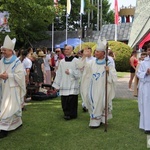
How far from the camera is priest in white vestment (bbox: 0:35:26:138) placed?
20.3ft

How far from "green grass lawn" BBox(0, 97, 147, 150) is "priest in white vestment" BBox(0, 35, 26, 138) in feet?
1.06

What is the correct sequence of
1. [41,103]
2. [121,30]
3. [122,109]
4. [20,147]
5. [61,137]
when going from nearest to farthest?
[20,147]
[61,137]
[122,109]
[41,103]
[121,30]

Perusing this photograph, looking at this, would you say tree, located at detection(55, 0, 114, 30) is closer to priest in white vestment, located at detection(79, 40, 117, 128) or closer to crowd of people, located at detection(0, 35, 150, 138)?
crowd of people, located at detection(0, 35, 150, 138)

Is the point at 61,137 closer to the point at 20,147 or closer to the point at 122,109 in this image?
the point at 20,147

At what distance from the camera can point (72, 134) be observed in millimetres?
6398

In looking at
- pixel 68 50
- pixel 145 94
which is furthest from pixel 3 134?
pixel 145 94

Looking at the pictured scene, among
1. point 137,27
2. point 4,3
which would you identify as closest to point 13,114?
point 4,3

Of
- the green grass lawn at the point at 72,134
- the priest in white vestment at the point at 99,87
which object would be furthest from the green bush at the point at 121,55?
the priest in white vestment at the point at 99,87

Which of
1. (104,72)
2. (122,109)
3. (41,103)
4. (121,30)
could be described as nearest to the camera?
(104,72)

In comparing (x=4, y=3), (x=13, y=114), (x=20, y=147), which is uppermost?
(x=4, y=3)

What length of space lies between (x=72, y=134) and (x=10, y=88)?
1570 millimetres

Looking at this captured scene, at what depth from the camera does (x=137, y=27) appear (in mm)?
27188

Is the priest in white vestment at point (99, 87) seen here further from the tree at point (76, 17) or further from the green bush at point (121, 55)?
the tree at point (76, 17)

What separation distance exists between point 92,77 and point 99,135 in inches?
51.5
